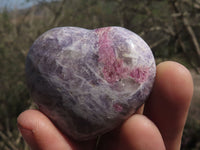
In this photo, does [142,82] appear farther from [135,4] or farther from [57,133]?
[135,4]

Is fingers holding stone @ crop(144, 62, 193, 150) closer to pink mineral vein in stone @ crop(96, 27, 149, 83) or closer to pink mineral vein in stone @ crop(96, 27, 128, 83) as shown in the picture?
pink mineral vein in stone @ crop(96, 27, 149, 83)

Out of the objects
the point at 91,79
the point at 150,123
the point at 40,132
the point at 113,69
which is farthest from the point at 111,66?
the point at 40,132

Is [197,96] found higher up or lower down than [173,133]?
lower down

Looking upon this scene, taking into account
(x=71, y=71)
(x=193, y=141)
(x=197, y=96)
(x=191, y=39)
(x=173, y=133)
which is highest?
(x=71, y=71)

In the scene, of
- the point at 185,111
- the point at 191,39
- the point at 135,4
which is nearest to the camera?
the point at 185,111

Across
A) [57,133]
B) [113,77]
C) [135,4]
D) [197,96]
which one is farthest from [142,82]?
[197,96]

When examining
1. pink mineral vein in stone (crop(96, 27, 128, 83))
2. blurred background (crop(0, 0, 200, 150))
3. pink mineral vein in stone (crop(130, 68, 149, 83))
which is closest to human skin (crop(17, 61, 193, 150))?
pink mineral vein in stone (crop(130, 68, 149, 83))
